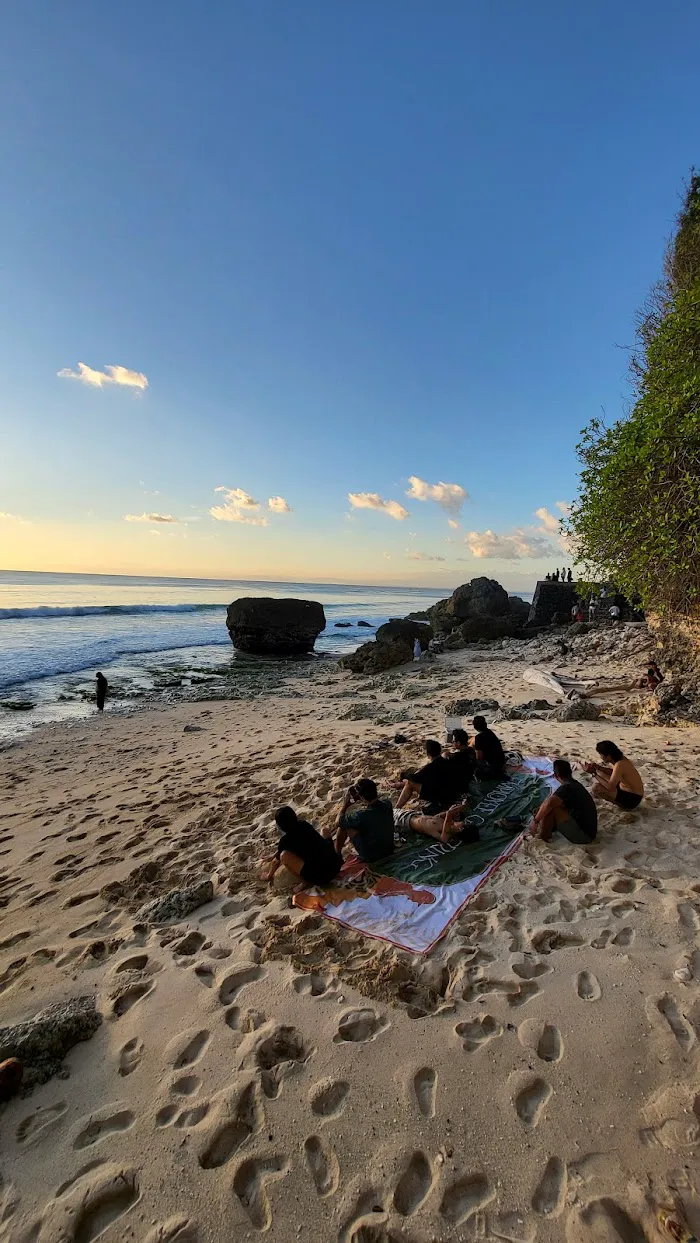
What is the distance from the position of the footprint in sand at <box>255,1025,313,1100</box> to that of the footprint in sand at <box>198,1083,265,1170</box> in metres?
0.10

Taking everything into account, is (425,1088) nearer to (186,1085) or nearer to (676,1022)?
(186,1085)

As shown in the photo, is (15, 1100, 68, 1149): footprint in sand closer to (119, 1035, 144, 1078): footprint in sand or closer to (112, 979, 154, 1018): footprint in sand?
(119, 1035, 144, 1078): footprint in sand

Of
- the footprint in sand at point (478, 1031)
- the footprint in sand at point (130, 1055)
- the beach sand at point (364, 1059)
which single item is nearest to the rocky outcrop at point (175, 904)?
the beach sand at point (364, 1059)

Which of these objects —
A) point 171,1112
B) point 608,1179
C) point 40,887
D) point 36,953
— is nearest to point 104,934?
point 36,953

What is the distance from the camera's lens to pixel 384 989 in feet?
11.1

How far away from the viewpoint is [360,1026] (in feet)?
10.3

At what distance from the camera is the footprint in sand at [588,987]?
3.12 m

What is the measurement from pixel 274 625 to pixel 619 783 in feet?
71.3

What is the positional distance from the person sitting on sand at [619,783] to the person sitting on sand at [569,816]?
68 cm

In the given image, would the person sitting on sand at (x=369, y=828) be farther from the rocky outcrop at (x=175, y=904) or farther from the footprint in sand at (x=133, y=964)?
the footprint in sand at (x=133, y=964)

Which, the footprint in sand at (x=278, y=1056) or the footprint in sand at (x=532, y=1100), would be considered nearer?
the footprint in sand at (x=532, y=1100)

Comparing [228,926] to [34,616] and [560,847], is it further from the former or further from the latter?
[34,616]

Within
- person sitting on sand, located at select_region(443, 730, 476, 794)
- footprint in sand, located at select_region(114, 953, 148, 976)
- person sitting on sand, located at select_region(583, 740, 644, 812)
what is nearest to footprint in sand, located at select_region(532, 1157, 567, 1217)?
footprint in sand, located at select_region(114, 953, 148, 976)

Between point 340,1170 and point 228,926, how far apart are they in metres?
2.14
